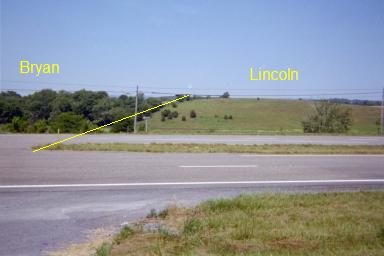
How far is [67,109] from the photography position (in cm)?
3994

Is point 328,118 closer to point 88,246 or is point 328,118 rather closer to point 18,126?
point 18,126

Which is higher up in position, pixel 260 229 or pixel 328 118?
pixel 328 118

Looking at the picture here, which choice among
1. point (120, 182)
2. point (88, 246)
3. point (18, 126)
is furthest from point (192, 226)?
point (18, 126)

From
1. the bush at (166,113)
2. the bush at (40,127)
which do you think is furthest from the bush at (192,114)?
the bush at (40,127)

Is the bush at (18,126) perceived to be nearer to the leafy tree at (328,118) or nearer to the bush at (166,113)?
the bush at (166,113)

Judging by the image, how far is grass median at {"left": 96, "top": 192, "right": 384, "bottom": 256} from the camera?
16.1 feet

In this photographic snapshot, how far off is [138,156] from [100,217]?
788cm

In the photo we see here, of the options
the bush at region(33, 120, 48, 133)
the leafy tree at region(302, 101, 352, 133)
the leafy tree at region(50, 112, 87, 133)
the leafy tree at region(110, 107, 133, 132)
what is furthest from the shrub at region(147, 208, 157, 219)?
the leafy tree at region(302, 101, 352, 133)

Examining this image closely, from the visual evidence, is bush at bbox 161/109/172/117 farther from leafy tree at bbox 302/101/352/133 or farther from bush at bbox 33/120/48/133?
bush at bbox 33/120/48/133

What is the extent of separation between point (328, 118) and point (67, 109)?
29376mm

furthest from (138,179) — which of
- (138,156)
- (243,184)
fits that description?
(138,156)

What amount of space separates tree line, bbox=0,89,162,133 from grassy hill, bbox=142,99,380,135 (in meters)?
8.55

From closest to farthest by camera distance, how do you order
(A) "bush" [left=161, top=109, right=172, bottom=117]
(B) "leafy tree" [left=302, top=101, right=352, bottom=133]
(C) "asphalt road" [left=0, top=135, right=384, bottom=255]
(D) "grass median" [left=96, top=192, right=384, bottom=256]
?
(D) "grass median" [left=96, top=192, right=384, bottom=256], (C) "asphalt road" [left=0, top=135, right=384, bottom=255], (B) "leafy tree" [left=302, top=101, right=352, bottom=133], (A) "bush" [left=161, top=109, right=172, bottom=117]

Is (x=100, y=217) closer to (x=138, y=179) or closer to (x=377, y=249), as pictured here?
(x=138, y=179)
